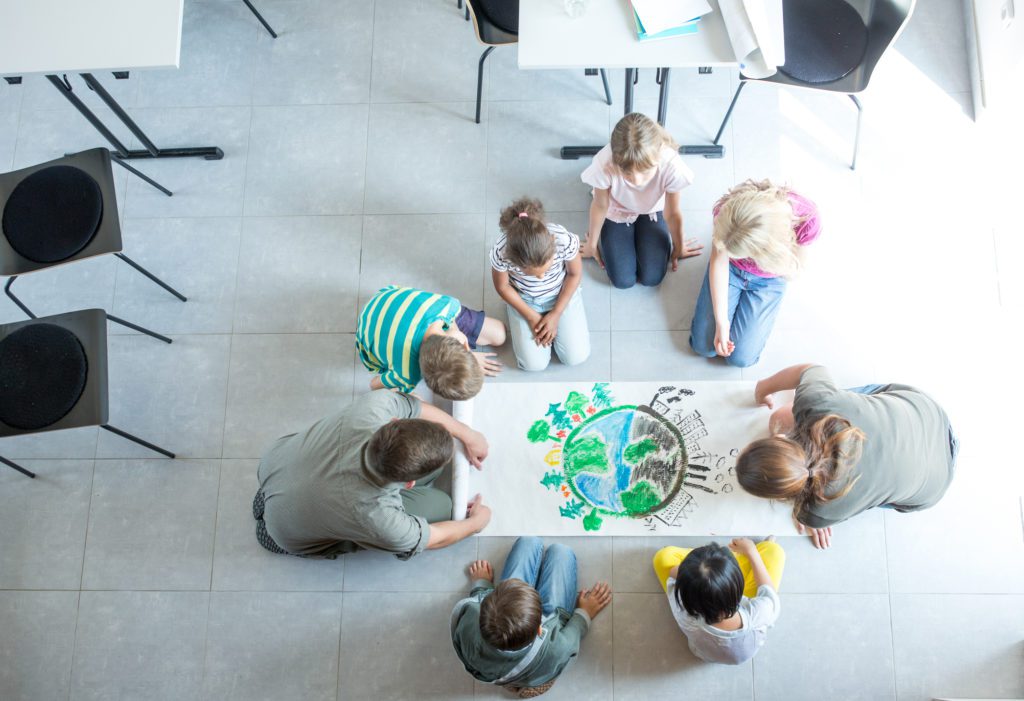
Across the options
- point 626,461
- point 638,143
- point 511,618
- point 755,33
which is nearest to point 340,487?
point 511,618

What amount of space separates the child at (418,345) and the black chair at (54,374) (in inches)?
35.2

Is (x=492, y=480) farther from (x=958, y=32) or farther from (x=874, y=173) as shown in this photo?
(x=958, y=32)

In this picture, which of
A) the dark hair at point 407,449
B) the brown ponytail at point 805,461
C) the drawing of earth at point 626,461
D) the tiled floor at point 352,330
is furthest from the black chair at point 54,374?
the brown ponytail at point 805,461

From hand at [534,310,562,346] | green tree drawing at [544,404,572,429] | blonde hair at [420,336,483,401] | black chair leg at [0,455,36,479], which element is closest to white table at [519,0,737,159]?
hand at [534,310,562,346]

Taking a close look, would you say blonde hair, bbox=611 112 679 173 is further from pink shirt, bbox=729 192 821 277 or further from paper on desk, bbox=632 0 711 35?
pink shirt, bbox=729 192 821 277

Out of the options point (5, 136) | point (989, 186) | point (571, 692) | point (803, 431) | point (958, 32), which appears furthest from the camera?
point (5, 136)

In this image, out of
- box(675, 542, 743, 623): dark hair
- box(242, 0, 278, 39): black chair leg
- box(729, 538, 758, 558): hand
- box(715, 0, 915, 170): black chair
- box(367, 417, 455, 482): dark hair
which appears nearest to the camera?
box(367, 417, 455, 482): dark hair

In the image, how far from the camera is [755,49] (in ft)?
7.32

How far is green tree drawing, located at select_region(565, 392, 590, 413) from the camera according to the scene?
264cm

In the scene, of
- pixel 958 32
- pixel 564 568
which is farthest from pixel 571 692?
pixel 958 32

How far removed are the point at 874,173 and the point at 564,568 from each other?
205 cm

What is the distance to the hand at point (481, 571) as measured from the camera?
2500 mm

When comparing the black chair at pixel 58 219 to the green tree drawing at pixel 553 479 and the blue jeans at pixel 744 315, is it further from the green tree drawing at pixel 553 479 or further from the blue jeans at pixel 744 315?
the blue jeans at pixel 744 315

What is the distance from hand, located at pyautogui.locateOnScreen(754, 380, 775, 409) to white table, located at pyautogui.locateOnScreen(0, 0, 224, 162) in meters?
2.42
